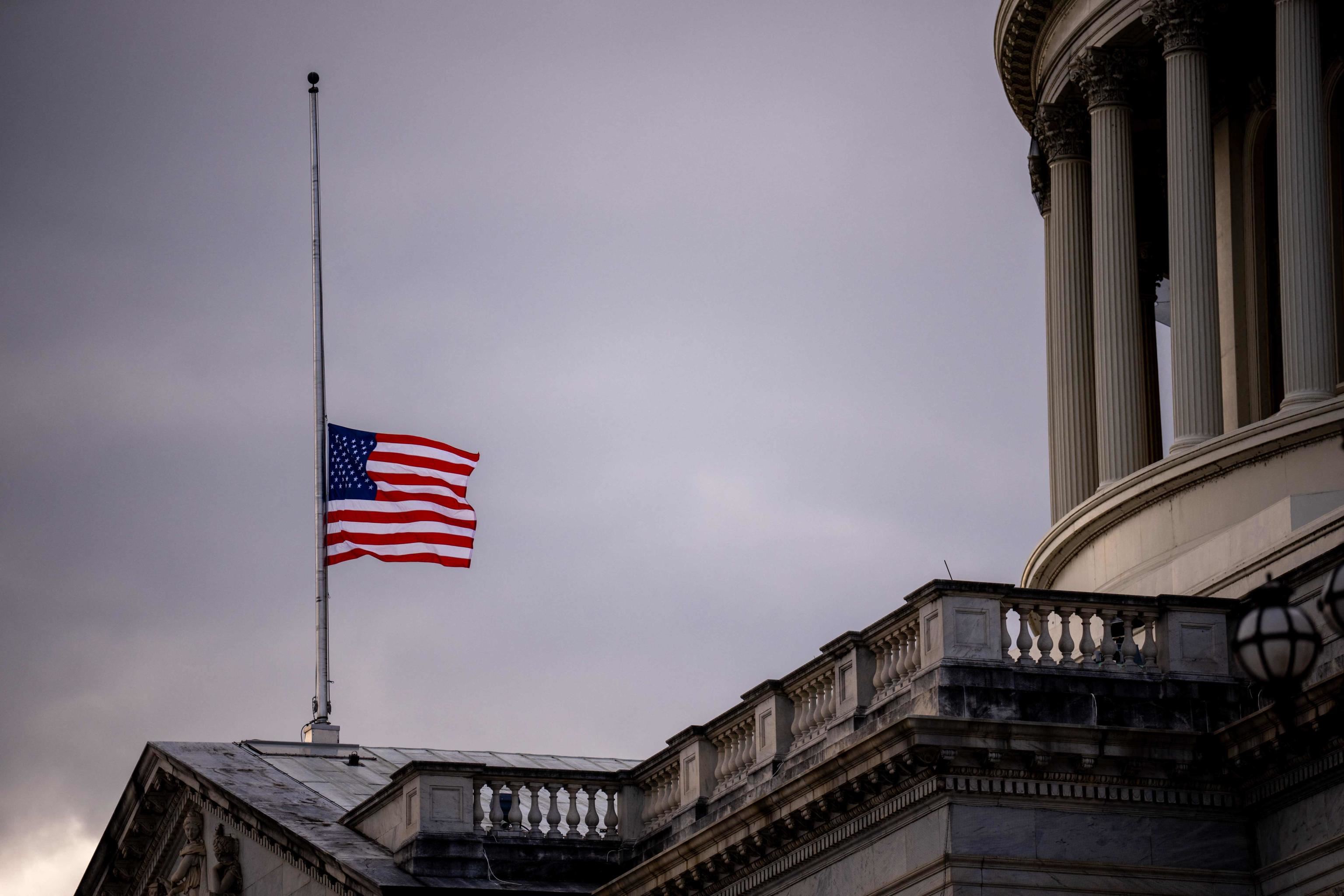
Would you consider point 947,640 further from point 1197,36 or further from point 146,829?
point 146,829

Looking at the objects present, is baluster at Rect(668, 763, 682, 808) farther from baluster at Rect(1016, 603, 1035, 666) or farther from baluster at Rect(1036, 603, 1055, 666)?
baluster at Rect(1036, 603, 1055, 666)

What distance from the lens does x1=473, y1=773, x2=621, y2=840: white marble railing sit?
3894 centimetres

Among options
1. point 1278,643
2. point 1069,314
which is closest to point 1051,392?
point 1069,314

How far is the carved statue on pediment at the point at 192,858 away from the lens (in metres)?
45.6

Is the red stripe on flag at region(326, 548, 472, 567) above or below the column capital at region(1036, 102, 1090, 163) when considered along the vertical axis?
below

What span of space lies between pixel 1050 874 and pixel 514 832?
10.7 metres

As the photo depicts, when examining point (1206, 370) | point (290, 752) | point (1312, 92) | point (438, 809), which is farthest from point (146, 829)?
point (1312, 92)

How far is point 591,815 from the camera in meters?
38.9

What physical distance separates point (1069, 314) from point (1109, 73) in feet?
14.0

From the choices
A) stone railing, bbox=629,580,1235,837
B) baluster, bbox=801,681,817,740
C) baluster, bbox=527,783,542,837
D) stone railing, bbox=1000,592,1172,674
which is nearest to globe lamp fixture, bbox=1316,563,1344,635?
stone railing, bbox=629,580,1235,837

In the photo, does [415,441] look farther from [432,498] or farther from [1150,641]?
[1150,641]

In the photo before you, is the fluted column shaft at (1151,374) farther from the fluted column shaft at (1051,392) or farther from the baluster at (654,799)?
the baluster at (654,799)

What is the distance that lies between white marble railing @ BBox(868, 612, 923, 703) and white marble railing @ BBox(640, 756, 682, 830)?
17.5 feet

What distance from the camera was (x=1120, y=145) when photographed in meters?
46.2
